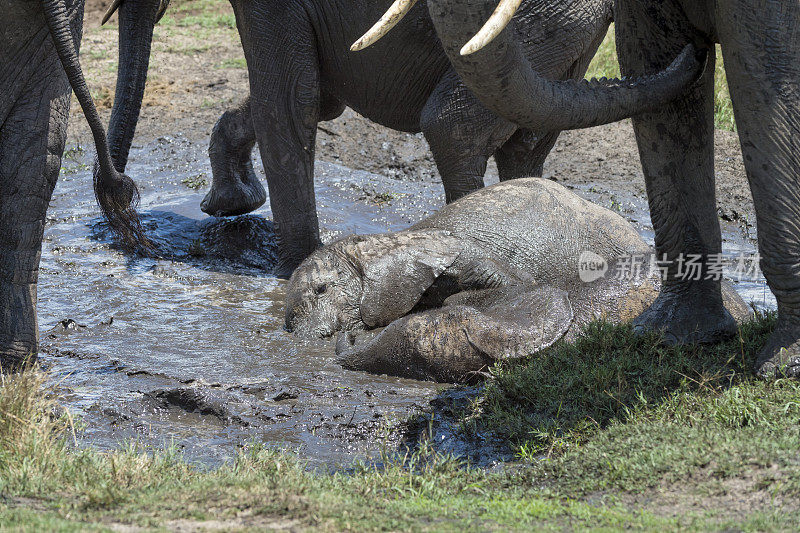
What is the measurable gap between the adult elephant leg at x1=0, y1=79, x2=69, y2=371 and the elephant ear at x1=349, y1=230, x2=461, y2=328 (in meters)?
2.17

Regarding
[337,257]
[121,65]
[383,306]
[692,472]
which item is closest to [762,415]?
[692,472]

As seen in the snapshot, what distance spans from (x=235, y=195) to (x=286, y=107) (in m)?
1.67

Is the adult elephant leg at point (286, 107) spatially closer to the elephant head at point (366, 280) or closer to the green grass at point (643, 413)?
the elephant head at point (366, 280)

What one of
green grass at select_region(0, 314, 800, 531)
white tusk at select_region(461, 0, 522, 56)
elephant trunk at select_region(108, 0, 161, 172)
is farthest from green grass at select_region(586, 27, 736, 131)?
white tusk at select_region(461, 0, 522, 56)

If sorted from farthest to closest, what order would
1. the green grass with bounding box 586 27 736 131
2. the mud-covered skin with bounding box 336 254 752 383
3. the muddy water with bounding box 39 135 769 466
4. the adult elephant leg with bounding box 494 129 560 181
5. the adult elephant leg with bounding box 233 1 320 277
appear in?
the green grass with bounding box 586 27 736 131, the adult elephant leg with bounding box 494 129 560 181, the adult elephant leg with bounding box 233 1 320 277, the mud-covered skin with bounding box 336 254 752 383, the muddy water with bounding box 39 135 769 466

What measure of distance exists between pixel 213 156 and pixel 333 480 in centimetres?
588

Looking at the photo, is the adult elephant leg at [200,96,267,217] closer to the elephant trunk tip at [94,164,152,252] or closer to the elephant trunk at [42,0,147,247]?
the elephant trunk at [42,0,147,247]

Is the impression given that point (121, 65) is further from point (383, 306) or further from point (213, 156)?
point (383, 306)

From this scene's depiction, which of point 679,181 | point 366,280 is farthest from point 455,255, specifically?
point 679,181

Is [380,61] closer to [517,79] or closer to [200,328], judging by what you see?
[200,328]

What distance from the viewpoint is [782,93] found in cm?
432

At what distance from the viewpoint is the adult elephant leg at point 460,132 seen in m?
7.29

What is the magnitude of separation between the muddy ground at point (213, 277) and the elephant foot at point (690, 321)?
1.03m

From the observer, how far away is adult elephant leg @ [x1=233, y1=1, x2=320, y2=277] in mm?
7676
